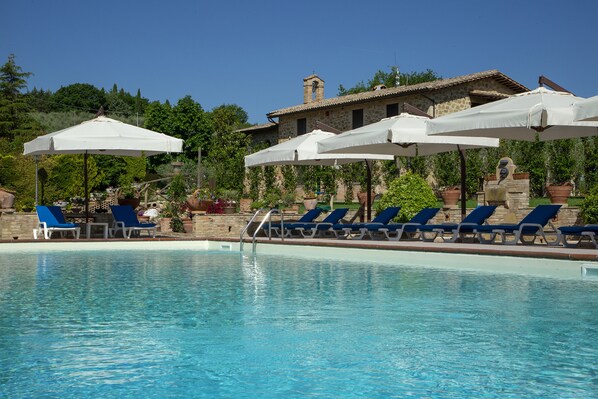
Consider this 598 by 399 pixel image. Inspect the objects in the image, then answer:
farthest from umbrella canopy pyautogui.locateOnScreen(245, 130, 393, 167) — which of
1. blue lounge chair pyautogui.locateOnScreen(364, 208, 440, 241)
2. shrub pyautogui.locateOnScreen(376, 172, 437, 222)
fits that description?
blue lounge chair pyautogui.locateOnScreen(364, 208, 440, 241)

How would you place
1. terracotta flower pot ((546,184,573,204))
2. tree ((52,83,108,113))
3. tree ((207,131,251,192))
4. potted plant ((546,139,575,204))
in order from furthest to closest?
tree ((52,83,108,113))
tree ((207,131,251,192))
potted plant ((546,139,575,204))
terracotta flower pot ((546,184,573,204))

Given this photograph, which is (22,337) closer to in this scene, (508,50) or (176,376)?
(176,376)

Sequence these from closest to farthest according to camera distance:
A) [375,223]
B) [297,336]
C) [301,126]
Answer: [297,336] < [375,223] < [301,126]

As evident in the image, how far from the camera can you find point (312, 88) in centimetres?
3819

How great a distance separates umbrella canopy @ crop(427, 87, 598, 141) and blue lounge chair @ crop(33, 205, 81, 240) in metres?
7.69

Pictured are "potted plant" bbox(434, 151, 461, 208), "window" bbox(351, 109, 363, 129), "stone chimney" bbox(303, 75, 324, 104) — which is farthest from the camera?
"stone chimney" bbox(303, 75, 324, 104)

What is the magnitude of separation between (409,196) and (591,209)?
371 centimetres

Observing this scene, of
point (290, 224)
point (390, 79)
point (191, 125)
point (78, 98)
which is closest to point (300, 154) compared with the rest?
point (290, 224)

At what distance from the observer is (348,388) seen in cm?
402

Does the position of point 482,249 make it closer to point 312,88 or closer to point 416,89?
point 416,89

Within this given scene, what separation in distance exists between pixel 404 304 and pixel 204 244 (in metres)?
8.30

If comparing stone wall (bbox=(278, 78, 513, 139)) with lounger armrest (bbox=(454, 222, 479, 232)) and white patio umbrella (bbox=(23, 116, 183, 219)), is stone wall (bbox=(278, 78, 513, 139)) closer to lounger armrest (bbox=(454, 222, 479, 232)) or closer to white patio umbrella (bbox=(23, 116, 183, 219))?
white patio umbrella (bbox=(23, 116, 183, 219))

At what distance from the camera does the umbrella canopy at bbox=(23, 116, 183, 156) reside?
13602 mm

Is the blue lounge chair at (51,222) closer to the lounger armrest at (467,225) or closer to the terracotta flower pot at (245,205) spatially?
the terracotta flower pot at (245,205)
